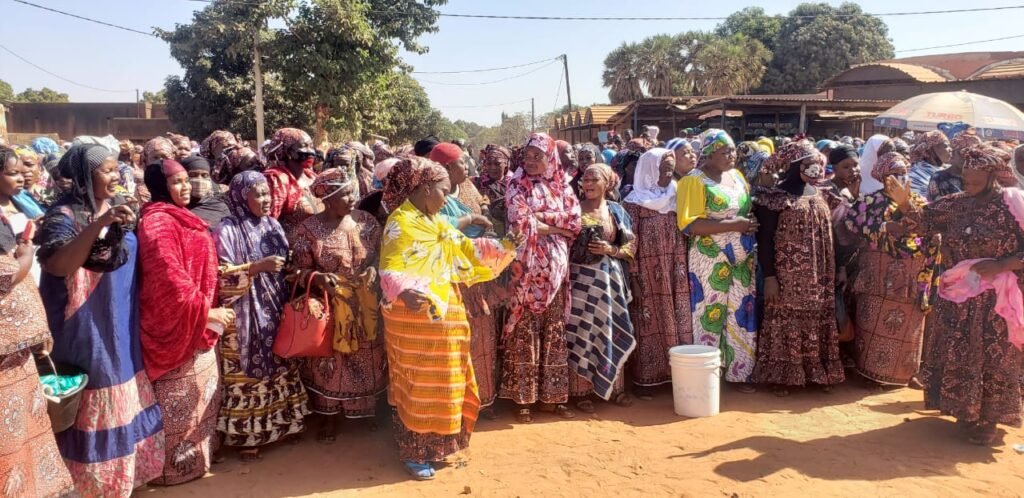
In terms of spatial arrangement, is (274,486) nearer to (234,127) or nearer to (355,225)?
(355,225)

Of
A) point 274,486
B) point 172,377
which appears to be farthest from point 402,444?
point 172,377

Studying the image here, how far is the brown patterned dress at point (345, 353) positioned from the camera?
4020 millimetres

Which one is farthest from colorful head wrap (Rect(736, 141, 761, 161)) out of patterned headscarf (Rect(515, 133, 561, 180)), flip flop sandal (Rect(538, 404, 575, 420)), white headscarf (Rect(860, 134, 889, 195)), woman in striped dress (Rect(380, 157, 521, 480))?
woman in striped dress (Rect(380, 157, 521, 480))

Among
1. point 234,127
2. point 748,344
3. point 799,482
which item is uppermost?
point 234,127

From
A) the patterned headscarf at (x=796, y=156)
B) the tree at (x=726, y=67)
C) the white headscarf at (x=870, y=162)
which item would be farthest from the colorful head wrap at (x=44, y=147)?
the tree at (x=726, y=67)

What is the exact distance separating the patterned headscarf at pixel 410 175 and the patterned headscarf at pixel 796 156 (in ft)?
8.66

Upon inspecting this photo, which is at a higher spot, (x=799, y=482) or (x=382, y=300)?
(x=382, y=300)

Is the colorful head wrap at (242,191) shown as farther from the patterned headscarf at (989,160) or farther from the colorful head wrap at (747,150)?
the colorful head wrap at (747,150)

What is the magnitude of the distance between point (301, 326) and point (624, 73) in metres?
41.2

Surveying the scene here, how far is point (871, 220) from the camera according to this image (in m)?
5.04

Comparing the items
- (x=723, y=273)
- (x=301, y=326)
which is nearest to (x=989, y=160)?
(x=723, y=273)

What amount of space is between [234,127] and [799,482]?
72.2ft

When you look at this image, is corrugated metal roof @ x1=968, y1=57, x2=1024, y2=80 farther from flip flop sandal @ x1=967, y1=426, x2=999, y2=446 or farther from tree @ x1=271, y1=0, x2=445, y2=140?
flip flop sandal @ x1=967, y1=426, x2=999, y2=446

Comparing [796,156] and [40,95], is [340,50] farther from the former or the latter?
[40,95]
